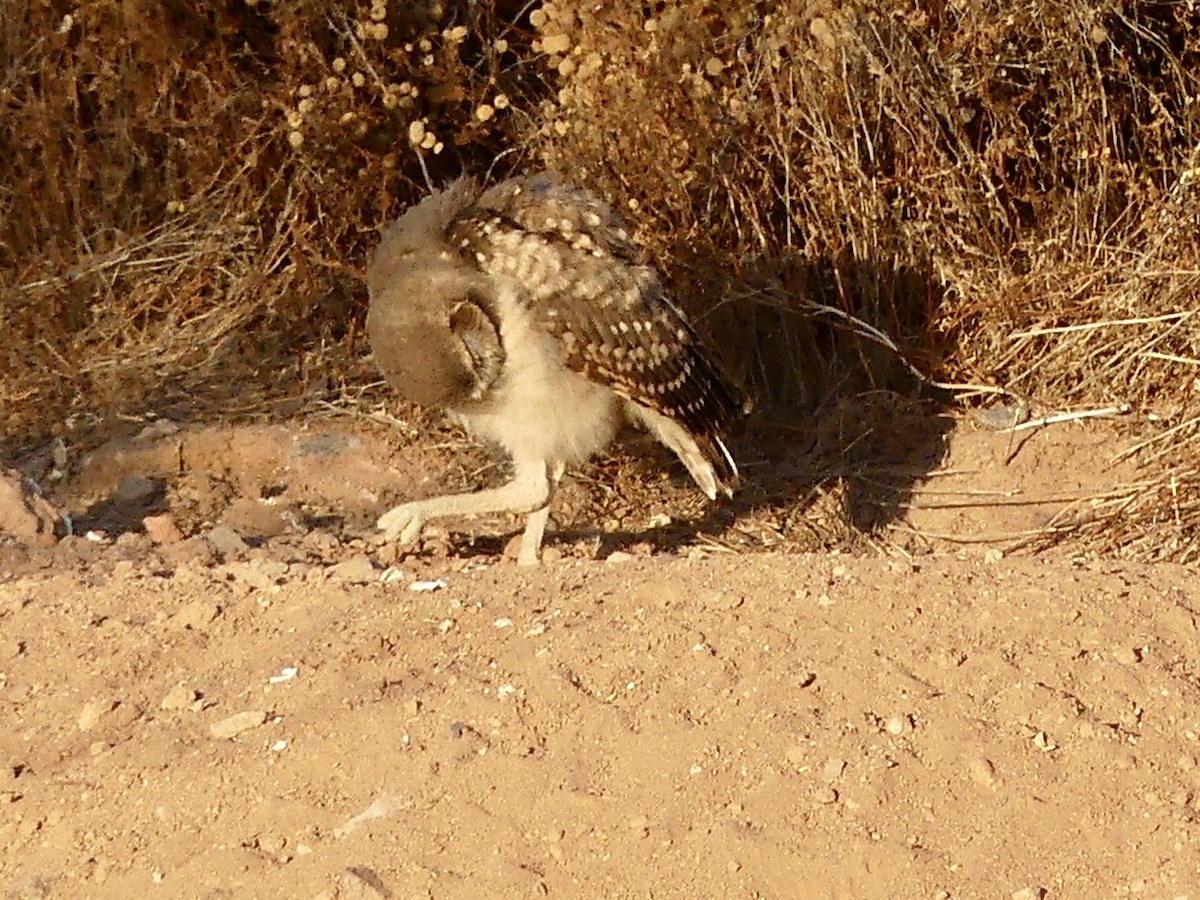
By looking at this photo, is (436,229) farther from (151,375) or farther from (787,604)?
(151,375)

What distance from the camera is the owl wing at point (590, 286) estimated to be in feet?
17.7

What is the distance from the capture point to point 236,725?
402 cm

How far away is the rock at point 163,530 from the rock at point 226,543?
0.10 metres

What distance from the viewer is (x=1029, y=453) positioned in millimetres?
6820

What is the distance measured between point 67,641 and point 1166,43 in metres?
4.70

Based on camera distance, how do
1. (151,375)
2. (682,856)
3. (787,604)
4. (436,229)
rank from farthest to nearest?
(151,375)
(436,229)
(787,604)
(682,856)

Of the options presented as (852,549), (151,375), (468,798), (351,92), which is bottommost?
(852,549)

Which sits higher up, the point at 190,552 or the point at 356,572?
the point at 356,572

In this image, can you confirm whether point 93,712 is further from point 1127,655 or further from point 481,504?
point 1127,655

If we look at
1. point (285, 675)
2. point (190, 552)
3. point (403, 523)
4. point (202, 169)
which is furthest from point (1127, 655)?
point (202, 169)

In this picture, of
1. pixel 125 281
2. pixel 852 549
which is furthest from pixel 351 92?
pixel 852 549

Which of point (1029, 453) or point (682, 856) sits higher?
point (682, 856)

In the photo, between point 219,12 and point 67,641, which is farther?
point 219,12

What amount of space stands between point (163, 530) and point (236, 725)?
2.08m
